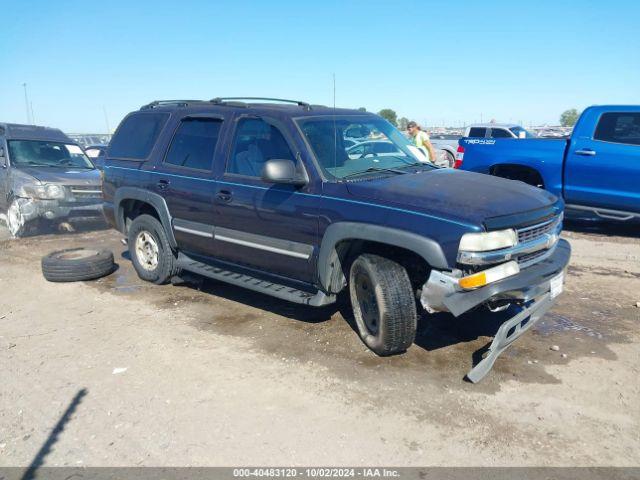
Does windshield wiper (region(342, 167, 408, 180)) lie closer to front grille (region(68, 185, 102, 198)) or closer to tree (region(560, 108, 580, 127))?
front grille (region(68, 185, 102, 198))

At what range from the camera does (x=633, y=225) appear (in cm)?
895

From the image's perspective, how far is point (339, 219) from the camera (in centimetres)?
400

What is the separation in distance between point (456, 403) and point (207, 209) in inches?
114

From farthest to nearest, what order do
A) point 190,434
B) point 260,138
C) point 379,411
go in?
point 260,138 < point 379,411 < point 190,434

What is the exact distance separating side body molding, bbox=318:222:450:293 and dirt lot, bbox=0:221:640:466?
0.61 meters

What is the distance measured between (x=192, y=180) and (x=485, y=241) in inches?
118

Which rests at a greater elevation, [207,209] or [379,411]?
[207,209]

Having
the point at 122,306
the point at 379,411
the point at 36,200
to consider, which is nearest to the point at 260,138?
the point at 122,306

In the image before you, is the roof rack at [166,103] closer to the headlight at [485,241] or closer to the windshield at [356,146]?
the windshield at [356,146]

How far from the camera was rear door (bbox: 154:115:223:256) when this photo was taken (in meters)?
5.07

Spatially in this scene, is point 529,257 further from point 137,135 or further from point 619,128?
point 619,128

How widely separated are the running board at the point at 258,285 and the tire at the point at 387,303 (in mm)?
409

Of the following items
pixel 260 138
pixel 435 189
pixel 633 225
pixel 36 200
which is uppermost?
pixel 260 138

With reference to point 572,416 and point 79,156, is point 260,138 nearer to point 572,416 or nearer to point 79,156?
point 572,416
